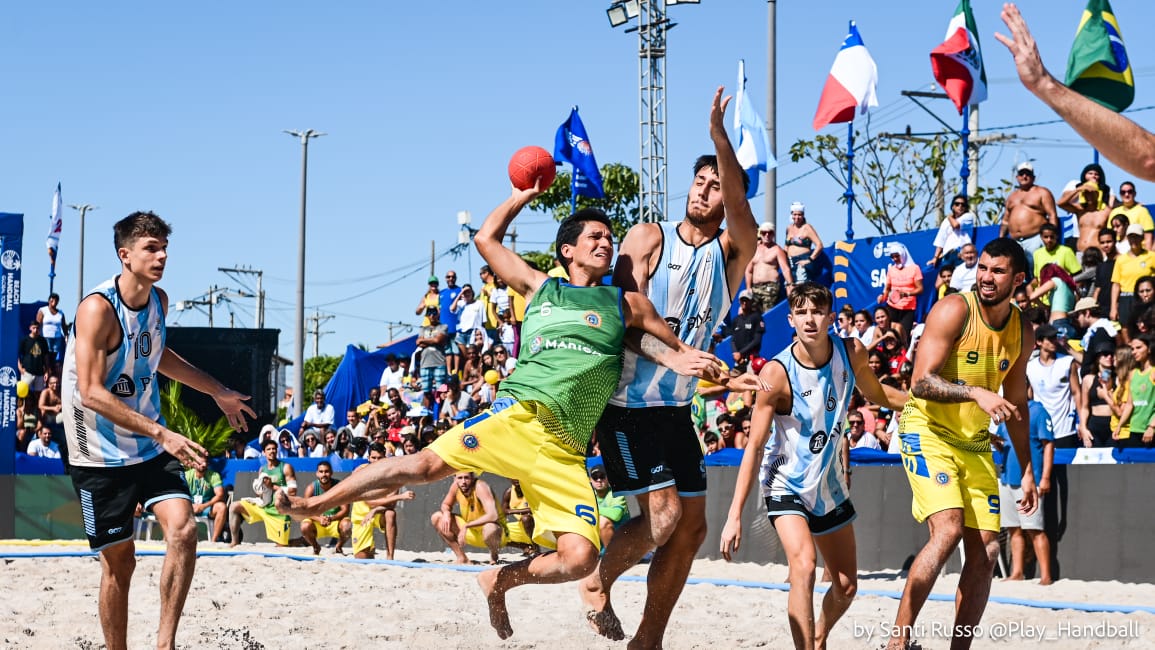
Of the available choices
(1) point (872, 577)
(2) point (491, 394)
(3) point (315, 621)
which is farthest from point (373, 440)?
(3) point (315, 621)

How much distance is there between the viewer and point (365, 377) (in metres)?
21.9

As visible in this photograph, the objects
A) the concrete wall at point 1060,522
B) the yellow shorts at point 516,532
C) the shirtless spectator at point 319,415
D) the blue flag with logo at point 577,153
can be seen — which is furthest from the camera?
the shirtless spectator at point 319,415

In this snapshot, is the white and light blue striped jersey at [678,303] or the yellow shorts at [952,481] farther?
the yellow shorts at [952,481]

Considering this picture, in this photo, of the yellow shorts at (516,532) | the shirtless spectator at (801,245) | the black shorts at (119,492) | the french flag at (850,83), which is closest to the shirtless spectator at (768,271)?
the shirtless spectator at (801,245)

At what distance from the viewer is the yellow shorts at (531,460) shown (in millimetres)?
5367

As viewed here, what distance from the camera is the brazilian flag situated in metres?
14.9

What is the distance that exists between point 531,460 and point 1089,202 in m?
9.95

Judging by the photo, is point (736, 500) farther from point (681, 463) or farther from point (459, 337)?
point (459, 337)

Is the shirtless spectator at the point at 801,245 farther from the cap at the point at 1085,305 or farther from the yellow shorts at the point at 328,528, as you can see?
the yellow shorts at the point at 328,528

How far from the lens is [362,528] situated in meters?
13.6

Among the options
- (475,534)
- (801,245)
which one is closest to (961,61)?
(801,245)

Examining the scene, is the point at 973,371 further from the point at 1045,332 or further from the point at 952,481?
the point at 1045,332

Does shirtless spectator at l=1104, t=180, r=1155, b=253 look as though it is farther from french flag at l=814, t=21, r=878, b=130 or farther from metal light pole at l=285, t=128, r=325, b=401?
metal light pole at l=285, t=128, r=325, b=401

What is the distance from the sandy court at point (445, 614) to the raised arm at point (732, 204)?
2.10 metres
